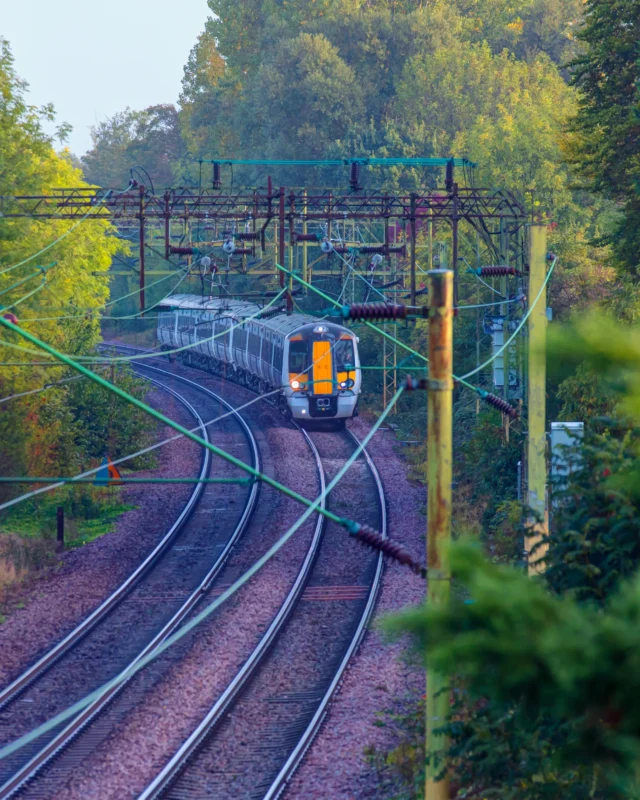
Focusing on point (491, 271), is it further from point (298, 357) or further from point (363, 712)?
point (298, 357)

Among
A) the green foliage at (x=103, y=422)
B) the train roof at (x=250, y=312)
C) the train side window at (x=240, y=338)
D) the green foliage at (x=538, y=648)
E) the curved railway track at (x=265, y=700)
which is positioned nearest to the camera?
the green foliage at (x=538, y=648)

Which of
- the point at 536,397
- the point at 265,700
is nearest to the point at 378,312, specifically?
the point at 536,397

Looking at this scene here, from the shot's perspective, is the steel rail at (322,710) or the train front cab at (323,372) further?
the train front cab at (323,372)

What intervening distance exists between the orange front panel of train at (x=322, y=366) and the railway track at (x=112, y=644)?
525 cm

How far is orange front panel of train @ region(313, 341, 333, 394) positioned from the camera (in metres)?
26.2

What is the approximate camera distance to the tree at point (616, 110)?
1784cm

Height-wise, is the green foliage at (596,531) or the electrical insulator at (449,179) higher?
the electrical insulator at (449,179)

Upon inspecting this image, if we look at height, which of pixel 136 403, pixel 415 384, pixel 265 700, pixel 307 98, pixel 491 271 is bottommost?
pixel 265 700

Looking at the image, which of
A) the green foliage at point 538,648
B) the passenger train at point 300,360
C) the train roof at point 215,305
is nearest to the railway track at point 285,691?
the passenger train at point 300,360

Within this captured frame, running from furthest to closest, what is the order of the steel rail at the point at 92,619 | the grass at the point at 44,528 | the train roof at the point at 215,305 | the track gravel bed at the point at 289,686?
the train roof at the point at 215,305
the grass at the point at 44,528
the steel rail at the point at 92,619
the track gravel bed at the point at 289,686

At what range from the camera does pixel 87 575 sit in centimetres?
1673

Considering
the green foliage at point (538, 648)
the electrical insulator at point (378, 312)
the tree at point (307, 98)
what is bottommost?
the green foliage at point (538, 648)

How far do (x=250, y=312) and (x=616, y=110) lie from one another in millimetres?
16197

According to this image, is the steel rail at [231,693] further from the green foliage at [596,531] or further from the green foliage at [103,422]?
the green foliage at [103,422]
